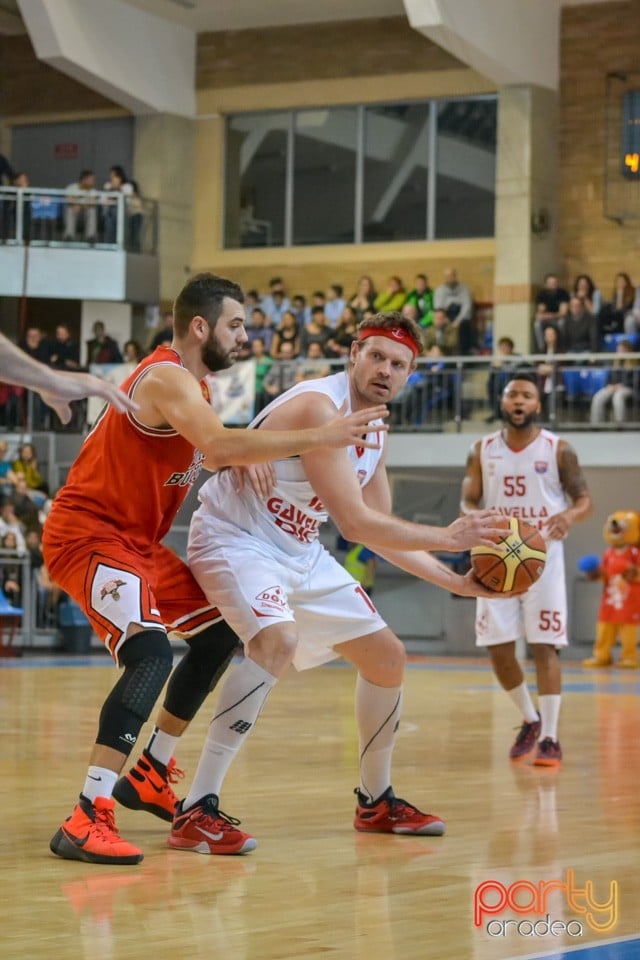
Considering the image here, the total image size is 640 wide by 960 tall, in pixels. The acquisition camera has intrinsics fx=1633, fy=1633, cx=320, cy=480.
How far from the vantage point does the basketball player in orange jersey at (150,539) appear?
5.66 m

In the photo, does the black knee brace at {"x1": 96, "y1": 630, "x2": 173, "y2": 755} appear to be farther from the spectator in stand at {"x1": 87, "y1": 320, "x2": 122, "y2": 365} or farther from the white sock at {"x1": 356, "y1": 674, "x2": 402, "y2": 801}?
the spectator in stand at {"x1": 87, "y1": 320, "x2": 122, "y2": 365}

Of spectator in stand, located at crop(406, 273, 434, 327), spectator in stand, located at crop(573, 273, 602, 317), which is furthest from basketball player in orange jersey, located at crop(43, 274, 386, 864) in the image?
spectator in stand, located at crop(406, 273, 434, 327)

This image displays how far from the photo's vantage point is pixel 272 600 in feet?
20.0

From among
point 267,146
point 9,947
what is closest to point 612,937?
point 9,947

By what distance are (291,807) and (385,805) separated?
30.5 inches

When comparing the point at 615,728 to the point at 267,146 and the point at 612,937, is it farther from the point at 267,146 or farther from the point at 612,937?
the point at 267,146

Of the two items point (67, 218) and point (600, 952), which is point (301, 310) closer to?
point (67, 218)

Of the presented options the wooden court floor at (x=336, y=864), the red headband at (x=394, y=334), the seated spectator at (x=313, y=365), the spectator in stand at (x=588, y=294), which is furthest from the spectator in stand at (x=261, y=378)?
the red headband at (x=394, y=334)

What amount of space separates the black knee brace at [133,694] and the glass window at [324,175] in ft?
75.9

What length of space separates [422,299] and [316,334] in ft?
6.54

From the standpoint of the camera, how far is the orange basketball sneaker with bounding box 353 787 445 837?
6.50 m

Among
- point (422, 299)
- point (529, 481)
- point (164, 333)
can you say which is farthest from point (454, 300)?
point (529, 481)

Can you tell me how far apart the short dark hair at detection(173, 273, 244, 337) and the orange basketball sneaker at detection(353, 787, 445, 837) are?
6.77 ft

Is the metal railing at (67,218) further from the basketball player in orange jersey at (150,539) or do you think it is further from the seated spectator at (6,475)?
the basketball player in orange jersey at (150,539)
